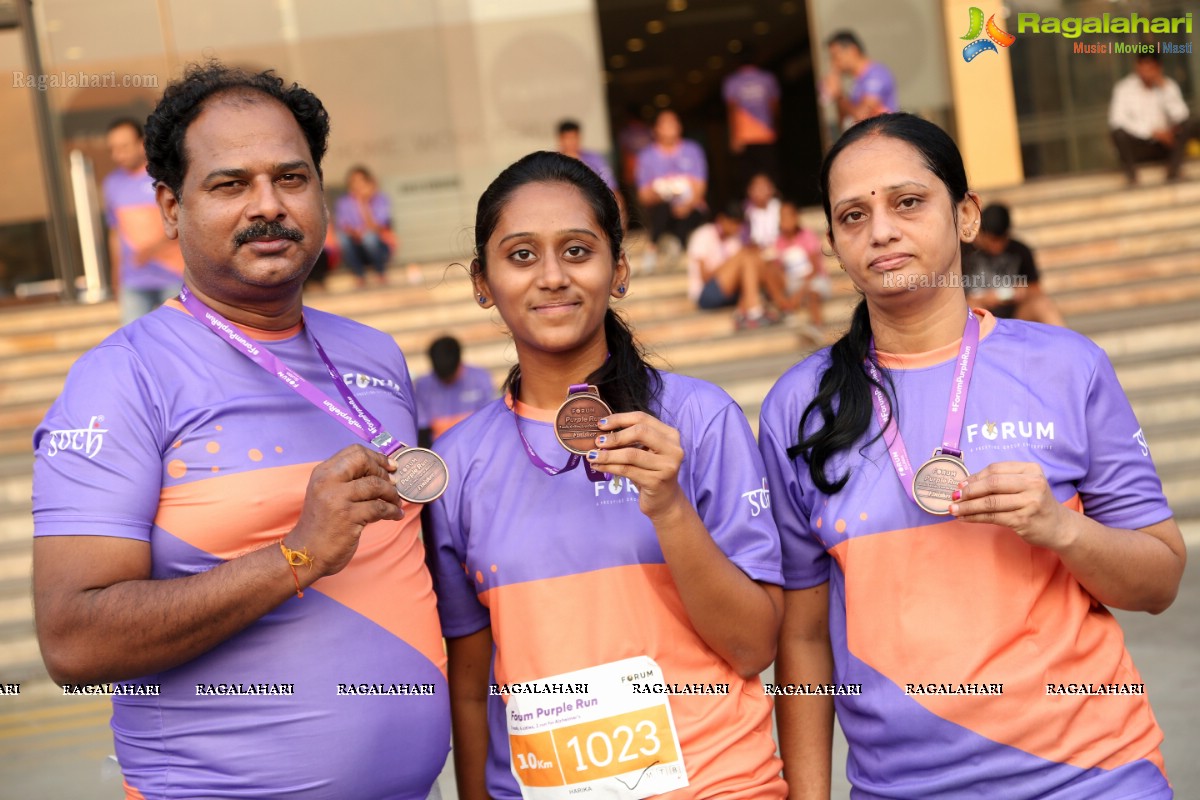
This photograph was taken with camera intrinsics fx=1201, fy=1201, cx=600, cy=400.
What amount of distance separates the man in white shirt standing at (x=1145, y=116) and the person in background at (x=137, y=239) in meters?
9.56

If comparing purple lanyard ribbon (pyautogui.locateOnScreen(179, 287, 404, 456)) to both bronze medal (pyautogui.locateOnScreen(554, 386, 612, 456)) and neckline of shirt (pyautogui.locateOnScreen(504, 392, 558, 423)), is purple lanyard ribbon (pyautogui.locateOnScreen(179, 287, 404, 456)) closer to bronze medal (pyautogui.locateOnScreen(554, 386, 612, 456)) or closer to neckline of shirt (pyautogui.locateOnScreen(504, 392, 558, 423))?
neckline of shirt (pyautogui.locateOnScreen(504, 392, 558, 423))

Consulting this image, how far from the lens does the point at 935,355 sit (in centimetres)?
249

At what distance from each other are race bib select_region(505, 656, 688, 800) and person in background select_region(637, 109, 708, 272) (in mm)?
10398

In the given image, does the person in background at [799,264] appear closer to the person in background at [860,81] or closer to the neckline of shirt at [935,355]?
the person in background at [860,81]

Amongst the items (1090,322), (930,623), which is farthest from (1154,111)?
(930,623)

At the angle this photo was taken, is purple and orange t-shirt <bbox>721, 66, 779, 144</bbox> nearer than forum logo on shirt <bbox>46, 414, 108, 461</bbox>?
No

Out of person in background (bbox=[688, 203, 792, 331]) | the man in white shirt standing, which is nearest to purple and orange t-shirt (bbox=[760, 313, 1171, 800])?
person in background (bbox=[688, 203, 792, 331])

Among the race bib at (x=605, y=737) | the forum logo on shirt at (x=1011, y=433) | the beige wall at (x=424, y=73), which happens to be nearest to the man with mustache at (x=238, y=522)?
the race bib at (x=605, y=737)

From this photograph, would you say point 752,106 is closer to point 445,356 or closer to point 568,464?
point 445,356

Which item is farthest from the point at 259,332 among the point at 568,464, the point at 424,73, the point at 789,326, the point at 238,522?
the point at 424,73

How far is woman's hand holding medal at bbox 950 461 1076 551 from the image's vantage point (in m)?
2.12

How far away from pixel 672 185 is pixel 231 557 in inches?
427

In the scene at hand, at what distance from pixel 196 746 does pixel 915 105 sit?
14264mm

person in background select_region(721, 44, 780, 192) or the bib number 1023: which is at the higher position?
person in background select_region(721, 44, 780, 192)
